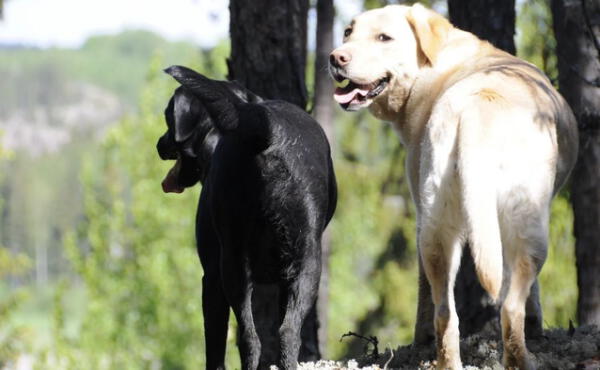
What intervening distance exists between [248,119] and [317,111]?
4.12m

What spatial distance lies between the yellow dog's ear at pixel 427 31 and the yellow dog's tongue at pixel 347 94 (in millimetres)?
487

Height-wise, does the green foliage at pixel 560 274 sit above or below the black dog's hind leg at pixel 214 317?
below

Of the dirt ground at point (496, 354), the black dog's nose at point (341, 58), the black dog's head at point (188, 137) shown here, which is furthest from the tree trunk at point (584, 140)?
the black dog's head at point (188, 137)

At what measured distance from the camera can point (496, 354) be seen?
18.5 feet

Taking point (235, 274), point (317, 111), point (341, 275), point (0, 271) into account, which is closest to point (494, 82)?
point (235, 274)

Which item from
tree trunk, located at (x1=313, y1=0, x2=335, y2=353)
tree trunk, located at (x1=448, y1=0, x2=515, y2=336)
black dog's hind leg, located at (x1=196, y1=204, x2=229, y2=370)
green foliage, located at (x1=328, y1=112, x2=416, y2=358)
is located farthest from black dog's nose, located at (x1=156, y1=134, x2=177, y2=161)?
green foliage, located at (x1=328, y1=112, x2=416, y2=358)

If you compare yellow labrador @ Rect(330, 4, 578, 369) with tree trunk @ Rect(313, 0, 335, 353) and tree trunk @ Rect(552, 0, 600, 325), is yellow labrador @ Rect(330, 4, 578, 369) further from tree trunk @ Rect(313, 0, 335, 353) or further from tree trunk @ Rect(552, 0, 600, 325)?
tree trunk @ Rect(313, 0, 335, 353)

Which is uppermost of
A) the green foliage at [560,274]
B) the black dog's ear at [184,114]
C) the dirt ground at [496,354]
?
the black dog's ear at [184,114]

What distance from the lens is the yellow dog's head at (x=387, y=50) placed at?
5980 millimetres

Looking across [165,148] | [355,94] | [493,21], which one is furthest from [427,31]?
[493,21]

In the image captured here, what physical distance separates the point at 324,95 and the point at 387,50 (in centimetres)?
267

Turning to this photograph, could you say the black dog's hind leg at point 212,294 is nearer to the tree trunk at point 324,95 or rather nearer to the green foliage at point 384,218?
the tree trunk at point 324,95

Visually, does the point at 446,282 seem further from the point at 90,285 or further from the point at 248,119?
the point at 90,285

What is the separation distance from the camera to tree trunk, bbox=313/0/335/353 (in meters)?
8.59
